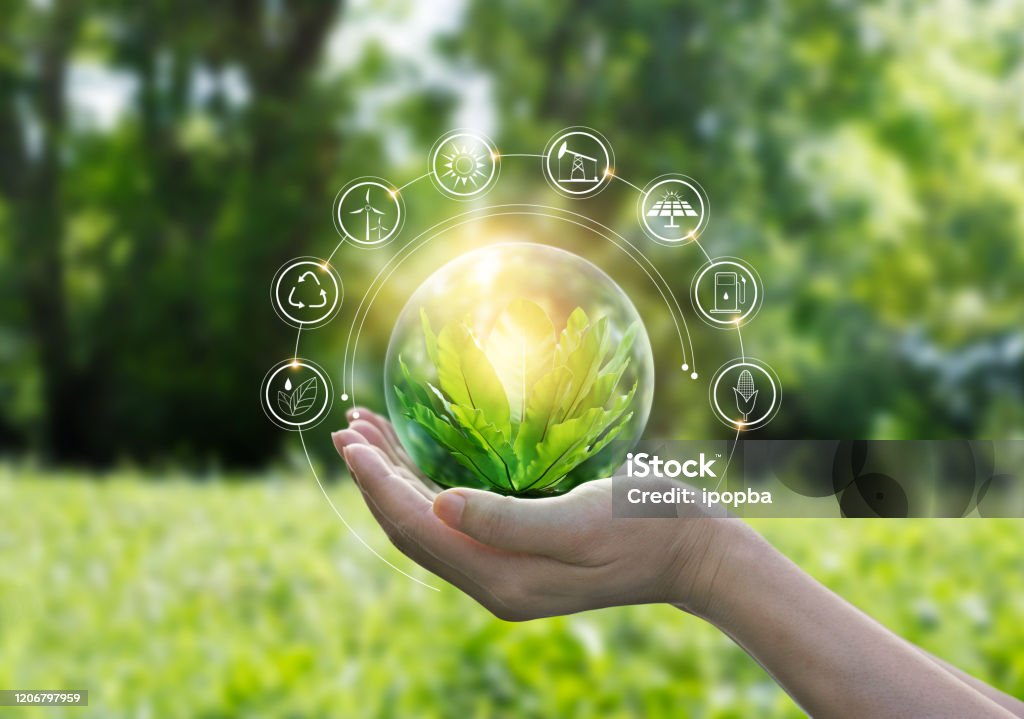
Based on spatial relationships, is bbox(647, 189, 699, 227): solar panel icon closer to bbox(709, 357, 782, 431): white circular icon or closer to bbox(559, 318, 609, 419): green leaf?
bbox(709, 357, 782, 431): white circular icon

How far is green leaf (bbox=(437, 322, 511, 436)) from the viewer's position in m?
0.85

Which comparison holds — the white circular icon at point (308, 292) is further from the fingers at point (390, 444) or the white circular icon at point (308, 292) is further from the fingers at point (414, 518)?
the fingers at point (414, 518)

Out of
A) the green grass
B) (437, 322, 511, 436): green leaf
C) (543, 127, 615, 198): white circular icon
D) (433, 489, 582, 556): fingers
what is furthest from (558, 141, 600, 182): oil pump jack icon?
the green grass

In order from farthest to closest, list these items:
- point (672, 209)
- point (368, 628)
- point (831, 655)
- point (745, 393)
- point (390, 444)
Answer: point (368, 628) → point (672, 209) → point (745, 393) → point (390, 444) → point (831, 655)

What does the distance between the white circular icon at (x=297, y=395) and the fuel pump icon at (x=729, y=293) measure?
0.49 m

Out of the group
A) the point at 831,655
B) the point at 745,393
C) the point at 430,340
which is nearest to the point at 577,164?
the point at 745,393

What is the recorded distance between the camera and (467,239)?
1321 millimetres

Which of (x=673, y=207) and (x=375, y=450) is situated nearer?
(x=375, y=450)

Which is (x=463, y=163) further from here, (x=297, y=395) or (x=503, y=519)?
(x=503, y=519)

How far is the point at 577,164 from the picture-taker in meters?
1.32

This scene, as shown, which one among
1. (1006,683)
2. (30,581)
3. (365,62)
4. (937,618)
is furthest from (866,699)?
(365,62)

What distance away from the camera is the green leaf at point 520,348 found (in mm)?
867

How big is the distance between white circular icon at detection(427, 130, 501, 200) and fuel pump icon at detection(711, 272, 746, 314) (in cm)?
32

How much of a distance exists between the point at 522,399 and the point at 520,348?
0.25 ft
